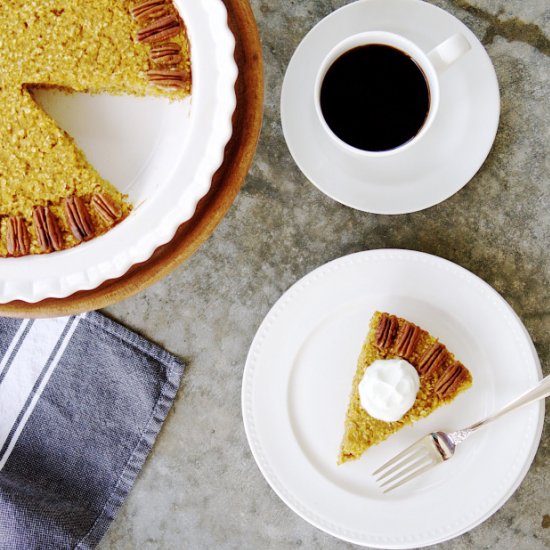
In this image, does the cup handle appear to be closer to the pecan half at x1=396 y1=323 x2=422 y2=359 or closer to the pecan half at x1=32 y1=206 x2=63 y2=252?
the pecan half at x1=396 y1=323 x2=422 y2=359

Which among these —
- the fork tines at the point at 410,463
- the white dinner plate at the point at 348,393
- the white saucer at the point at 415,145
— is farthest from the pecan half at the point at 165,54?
the fork tines at the point at 410,463

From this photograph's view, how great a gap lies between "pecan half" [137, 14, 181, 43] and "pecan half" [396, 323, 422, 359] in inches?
28.3

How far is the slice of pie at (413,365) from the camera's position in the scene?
133 cm

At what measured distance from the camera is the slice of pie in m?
1.33

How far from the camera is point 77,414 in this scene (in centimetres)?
148

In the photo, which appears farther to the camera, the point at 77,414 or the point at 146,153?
the point at 77,414

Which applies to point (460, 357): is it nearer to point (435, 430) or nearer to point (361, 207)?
point (435, 430)

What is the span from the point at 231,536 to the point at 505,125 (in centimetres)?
110

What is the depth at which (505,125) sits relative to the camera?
1.40 metres

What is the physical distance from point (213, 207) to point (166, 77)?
9.7 inches

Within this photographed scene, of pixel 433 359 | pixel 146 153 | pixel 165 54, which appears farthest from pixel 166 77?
pixel 433 359

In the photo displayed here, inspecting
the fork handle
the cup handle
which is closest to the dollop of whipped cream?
the fork handle

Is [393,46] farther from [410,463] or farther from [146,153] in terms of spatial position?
[410,463]

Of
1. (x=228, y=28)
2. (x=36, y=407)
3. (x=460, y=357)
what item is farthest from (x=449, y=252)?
(x=36, y=407)
